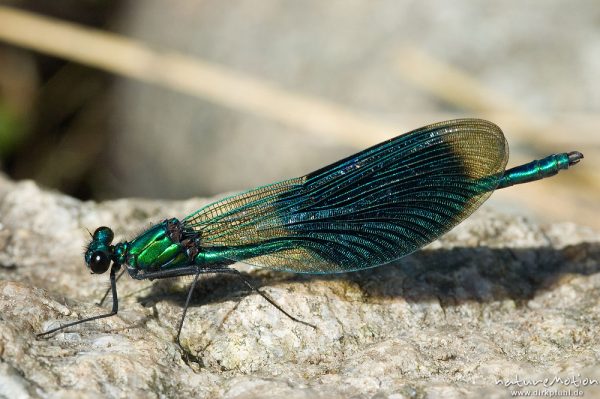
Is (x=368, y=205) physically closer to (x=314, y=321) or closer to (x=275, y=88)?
(x=314, y=321)

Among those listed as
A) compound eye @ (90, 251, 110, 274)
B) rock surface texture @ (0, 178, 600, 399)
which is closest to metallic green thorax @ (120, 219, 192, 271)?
compound eye @ (90, 251, 110, 274)

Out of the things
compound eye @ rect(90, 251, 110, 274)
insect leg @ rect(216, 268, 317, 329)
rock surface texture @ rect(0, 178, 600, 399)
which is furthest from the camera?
compound eye @ rect(90, 251, 110, 274)

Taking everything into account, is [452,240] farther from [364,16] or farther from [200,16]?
[200,16]

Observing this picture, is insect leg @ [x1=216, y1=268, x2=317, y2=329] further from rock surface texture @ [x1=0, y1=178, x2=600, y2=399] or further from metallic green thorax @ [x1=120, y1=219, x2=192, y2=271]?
metallic green thorax @ [x1=120, y1=219, x2=192, y2=271]

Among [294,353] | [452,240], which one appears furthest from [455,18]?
[294,353]

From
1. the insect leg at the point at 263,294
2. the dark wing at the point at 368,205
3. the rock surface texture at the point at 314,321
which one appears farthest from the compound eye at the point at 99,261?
the insect leg at the point at 263,294

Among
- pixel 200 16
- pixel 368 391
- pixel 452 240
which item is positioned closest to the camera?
pixel 368 391
